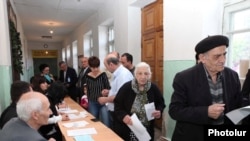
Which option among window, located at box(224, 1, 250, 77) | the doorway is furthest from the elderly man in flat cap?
the doorway

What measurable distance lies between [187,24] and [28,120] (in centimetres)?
239

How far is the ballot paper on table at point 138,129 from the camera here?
1.93 m

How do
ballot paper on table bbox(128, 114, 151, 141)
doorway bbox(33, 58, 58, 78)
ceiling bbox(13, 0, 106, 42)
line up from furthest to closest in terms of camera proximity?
doorway bbox(33, 58, 58, 78) < ceiling bbox(13, 0, 106, 42) < ballot paper on table bbox(128, 114, 151, 141)

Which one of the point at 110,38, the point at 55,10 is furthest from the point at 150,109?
the point at 55,10

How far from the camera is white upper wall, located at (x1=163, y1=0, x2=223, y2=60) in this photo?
2.70 meters

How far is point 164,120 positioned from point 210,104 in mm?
2374

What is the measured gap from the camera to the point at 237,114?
1.25m

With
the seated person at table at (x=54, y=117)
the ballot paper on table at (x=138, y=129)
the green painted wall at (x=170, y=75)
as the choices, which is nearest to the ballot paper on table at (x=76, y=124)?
the seated person at table at (x=54, y=117)

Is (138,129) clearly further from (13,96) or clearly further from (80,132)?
(13,96)

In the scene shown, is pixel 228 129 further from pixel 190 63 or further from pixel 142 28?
pixel 142 28

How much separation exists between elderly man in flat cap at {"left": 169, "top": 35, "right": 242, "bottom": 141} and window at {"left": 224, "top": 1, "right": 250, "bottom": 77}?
1252 mm

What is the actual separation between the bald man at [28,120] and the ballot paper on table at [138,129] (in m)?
0.83

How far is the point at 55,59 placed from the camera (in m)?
15.1

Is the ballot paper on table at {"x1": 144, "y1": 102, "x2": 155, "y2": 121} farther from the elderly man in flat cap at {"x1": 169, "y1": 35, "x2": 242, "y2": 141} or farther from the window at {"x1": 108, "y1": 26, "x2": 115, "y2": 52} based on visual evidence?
the window at {"x1": 108, "y1": 26, "x2": 115, "y2": 52}
